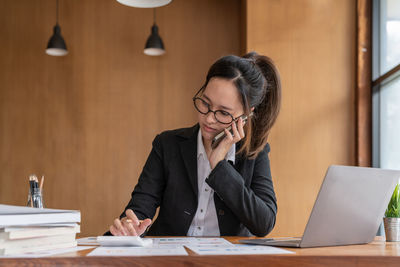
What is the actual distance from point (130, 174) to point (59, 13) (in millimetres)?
1906

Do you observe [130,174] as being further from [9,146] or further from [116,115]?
[9,146]

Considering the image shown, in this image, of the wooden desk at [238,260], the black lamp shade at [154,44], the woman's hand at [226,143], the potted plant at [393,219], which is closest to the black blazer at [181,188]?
the woman's hand at [226,143]

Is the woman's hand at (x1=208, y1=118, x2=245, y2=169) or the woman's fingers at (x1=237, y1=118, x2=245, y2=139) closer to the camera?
the woman's hand at (x1=208, y1=118, x2=245, y2=169)

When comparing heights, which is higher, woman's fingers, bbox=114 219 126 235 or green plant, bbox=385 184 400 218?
green plant, bbox=385 184 400 218

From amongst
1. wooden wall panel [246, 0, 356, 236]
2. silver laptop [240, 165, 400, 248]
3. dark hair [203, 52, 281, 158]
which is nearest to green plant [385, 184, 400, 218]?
silver laptop [240, 165, 400, 248]

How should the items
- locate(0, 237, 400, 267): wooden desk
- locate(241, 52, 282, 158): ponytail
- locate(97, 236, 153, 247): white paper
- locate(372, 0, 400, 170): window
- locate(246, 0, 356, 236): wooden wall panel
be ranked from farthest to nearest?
locate(246, 0, 356, 236): wooden wall panel, locate(372, 0, 400, 170): window, locate(241, 52, 282, 158): ponytail, locate(97, 236, 153, 247): white paper, locate(0, 237, 400, 267): wooden desk

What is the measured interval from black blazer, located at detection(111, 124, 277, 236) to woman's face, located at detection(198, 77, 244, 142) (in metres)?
0.17

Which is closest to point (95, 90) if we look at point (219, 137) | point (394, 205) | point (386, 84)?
point (386, 84)

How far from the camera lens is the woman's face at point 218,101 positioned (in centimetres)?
170

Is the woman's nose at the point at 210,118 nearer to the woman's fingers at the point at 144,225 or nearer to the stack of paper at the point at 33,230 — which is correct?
the woman's fingers at the point at 144,225

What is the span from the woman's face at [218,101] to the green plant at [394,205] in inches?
25.1

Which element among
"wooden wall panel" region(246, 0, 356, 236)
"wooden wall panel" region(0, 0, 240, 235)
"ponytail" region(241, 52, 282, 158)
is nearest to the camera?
"ponytail" region(241, 52, 282, 158)

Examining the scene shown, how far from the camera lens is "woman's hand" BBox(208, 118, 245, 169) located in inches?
65.1

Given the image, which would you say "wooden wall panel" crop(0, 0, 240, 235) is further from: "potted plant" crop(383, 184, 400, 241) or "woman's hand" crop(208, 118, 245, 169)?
"potted plant" crop(383, 184, 400, 241)
